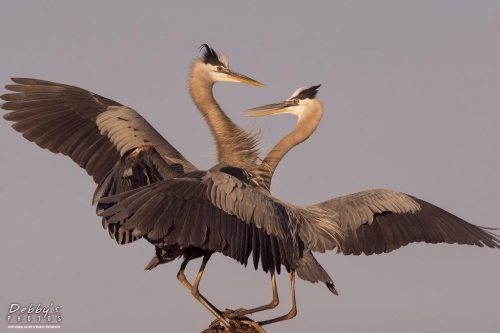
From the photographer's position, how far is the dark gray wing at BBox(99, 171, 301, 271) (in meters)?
9.60

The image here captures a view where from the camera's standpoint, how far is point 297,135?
13.4 metres

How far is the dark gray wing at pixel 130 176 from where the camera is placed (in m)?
10.3

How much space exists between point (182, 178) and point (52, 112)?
375 cm

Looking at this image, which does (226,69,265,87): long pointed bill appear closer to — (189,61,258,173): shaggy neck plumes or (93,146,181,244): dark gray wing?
(189,61,258,173): shaggy neck plumes

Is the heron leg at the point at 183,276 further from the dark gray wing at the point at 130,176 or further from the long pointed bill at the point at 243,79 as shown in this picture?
the long pointed bill at the point at 243,79

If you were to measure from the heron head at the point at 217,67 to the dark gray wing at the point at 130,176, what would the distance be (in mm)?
2839

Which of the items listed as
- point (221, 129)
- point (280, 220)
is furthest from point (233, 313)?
point (221, 129)

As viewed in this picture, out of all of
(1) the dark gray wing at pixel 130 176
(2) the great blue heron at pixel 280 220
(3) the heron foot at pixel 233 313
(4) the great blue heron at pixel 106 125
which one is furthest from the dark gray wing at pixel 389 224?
(1) the dark gray wing at pixel 130 176

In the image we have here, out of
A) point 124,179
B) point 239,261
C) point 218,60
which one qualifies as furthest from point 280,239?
point 218,60

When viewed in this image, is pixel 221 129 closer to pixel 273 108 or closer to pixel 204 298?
pixel 273 108

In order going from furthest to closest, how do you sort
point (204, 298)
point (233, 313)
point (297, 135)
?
point (297, 135), point (204, 298), point (233, 313)

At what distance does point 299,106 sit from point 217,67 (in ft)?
4.14

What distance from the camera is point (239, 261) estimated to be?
9.78m

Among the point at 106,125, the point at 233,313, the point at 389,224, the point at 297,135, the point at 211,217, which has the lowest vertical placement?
the point at 233,313
